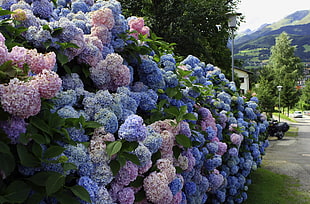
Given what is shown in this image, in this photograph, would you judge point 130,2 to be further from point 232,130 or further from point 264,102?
point 264,102

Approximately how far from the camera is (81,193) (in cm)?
141

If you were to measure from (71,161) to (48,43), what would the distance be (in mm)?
762

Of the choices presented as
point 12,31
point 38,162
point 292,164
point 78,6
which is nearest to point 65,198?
point 38,162

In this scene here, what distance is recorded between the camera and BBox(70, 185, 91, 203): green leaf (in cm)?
139

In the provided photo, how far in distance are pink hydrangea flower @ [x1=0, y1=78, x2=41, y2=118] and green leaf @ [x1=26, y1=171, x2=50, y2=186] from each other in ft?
0.92

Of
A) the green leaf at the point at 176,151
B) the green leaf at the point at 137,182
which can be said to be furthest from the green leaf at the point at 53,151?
the green leaf at the point at 176,151

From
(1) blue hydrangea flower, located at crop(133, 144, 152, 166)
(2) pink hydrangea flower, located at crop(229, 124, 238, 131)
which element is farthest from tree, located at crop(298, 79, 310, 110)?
(1) blue hydrangea flower, located at crop(133, 144, 152, 166)

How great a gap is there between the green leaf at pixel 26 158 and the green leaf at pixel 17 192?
0.27 ft

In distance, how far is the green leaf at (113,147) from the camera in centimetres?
158

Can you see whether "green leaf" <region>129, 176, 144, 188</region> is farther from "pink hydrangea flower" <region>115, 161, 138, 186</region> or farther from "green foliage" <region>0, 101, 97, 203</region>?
"green foliage" <region>0, 101, 97, 203</region>

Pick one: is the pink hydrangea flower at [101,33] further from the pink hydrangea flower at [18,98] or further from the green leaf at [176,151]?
the pink hydrangea flower at [18,98]

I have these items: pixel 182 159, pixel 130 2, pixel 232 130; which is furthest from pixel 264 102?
pixel 182 159

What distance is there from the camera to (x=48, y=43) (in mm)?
1869

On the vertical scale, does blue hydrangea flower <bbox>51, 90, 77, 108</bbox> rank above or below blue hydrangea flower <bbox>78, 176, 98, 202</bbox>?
above
